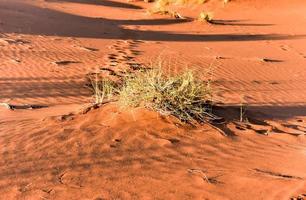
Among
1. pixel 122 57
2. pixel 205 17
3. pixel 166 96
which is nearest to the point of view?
pixel 166 96

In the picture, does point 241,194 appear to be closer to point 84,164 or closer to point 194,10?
point 84,164

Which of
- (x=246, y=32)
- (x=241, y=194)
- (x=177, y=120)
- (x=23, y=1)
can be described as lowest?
(x=241, y=194)

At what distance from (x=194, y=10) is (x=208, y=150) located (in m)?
18.2

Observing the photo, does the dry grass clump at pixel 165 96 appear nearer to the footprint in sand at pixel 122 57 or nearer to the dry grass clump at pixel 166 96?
the dry grass clump at pixel 166 96

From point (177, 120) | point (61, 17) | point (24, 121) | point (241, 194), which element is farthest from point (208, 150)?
point (61, 17)

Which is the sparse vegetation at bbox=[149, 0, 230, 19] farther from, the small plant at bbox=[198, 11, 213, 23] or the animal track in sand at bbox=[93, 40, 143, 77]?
the animal track in sand at bbox=[93, 40, 143, 77]

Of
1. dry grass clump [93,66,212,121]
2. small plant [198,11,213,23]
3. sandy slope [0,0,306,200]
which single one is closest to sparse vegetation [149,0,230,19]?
small plant [198,11,213,23]

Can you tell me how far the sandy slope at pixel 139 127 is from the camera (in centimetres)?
506

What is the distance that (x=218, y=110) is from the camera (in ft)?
24.6

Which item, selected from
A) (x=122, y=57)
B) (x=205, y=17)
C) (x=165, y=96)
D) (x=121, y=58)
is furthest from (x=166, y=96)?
(x=205, y=17)

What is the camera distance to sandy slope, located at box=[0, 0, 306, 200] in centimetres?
506

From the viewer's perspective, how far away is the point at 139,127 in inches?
256

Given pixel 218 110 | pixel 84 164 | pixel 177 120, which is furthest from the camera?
pixel 218 110

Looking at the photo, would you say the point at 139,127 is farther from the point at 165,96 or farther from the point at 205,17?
the point at 205,17
